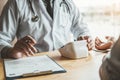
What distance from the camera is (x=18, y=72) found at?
2.72 ft

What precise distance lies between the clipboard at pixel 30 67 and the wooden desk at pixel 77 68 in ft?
0.07

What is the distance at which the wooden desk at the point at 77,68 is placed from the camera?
786 millimetres

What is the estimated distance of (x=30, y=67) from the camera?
0.88 metres

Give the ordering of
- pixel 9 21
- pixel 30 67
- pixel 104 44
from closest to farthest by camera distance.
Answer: pixel 30 67
pixel 104 44
pixel 9 21

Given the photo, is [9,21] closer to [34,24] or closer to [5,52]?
[34,24]

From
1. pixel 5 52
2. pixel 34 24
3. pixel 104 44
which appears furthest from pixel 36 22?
pixel 104 44

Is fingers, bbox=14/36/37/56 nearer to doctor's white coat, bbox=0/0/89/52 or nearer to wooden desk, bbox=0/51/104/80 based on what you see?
Answer: wooden desk, bbox=0/51/104/80

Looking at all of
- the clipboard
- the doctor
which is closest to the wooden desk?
the clipboard

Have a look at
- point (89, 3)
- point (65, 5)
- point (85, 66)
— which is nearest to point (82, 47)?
point (85, 66)

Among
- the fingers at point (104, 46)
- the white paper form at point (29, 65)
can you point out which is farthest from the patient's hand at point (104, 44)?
the white paper form at point (29, 65)

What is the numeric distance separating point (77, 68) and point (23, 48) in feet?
0.96

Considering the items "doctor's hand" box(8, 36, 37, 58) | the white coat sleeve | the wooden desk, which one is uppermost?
the white coat sleeve

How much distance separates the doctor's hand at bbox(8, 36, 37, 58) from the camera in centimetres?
103

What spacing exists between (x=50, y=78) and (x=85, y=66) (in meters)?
0.19
